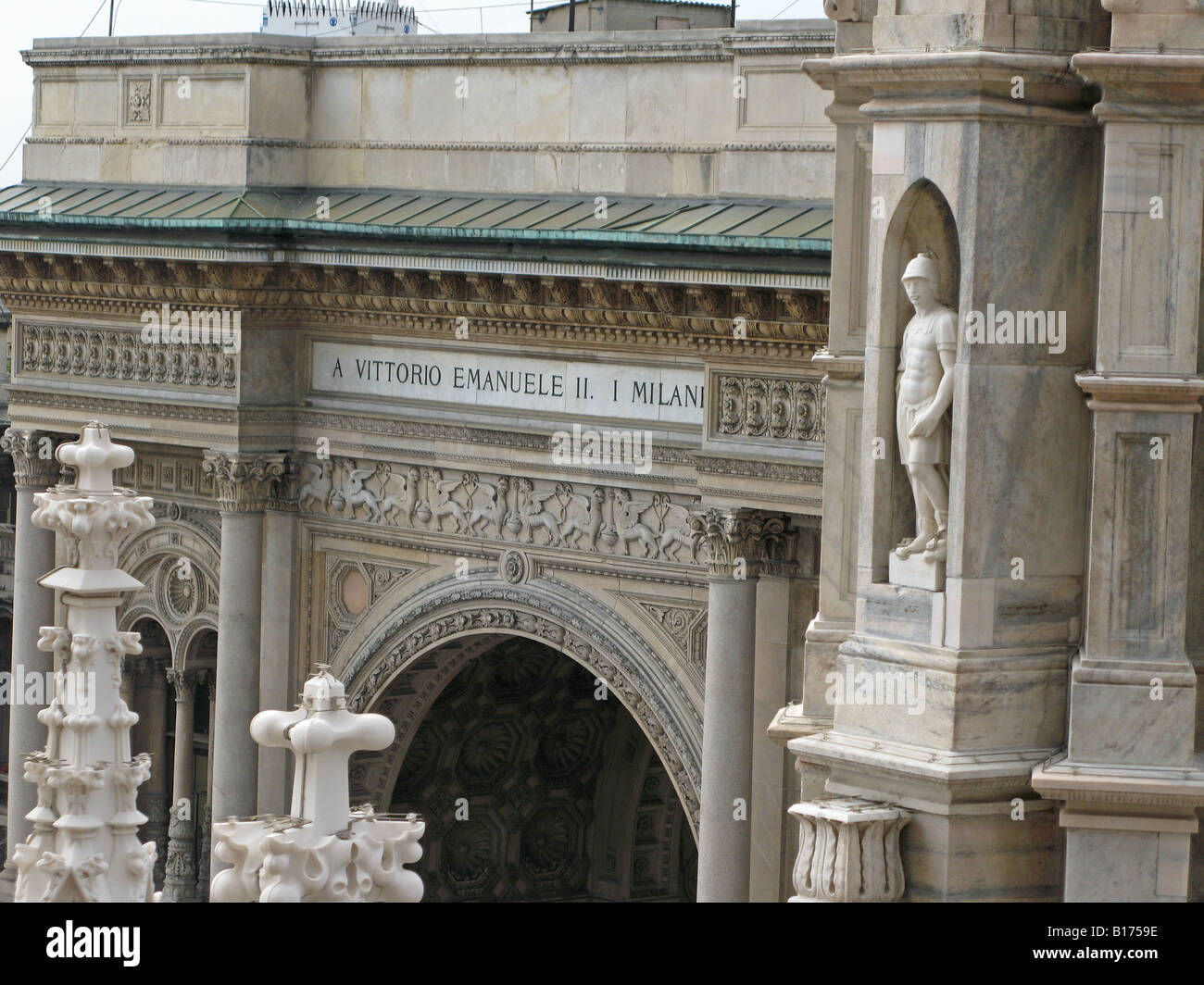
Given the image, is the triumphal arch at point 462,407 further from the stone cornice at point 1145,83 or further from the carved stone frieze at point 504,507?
the stone cornice at point 1145,83

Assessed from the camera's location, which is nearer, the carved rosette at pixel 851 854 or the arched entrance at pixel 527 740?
the carved rosette at pixel 851 854

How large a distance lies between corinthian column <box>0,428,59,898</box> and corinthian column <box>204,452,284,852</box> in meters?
2.01

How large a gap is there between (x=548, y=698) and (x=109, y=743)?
69.3 feet

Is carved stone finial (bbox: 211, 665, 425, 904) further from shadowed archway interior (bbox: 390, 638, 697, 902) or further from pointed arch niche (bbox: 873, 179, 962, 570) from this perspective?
shadowed archway interior (bbox: 390, 638, 697, 902)

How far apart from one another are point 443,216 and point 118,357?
5210 mm

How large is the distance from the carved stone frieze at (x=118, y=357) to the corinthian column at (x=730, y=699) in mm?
7145

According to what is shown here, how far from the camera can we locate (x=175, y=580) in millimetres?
31062

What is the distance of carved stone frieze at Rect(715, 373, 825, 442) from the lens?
75.8ft

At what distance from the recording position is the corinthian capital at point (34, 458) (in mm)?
31156

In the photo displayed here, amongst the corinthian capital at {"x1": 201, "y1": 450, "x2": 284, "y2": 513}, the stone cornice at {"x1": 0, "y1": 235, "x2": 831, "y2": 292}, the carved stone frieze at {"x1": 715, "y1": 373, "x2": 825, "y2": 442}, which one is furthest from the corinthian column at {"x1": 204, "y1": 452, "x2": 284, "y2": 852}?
the carved stone frieze at {"x1": 715, "y1": 373, "x2": 825, "y2": 442}
